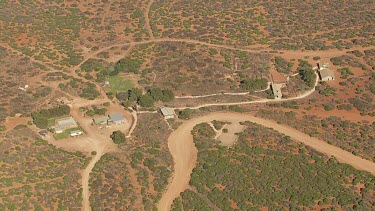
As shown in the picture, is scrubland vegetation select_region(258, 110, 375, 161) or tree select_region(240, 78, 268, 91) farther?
tree select_region(240, 78, 268, 91)

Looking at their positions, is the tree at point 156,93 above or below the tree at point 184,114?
above

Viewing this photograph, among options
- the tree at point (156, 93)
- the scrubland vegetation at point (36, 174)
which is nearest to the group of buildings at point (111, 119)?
the tree at point (156, 93)

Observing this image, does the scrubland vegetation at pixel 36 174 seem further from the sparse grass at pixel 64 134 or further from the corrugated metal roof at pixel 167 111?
the corrugated metal roof at pixel 167 111

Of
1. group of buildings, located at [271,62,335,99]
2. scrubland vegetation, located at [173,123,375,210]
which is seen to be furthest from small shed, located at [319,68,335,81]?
scrubland vegetation, located at [173,123,375,210]

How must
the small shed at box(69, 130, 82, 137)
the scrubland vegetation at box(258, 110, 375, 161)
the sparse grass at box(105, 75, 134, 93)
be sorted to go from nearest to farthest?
Answer: 1. the scrubland vegetation at box(258, 110, 375, 161)
2. the small shed at box(69, 130, 82, 137)
3. the sparse grass at box(105, 75, 134, 93)

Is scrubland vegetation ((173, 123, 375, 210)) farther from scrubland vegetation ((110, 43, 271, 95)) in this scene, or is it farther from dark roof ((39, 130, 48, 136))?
dark roof ((39, 130, 48, 136))

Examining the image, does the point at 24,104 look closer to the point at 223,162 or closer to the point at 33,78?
the point at 33,78

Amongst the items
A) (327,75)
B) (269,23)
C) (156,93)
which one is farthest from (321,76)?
(156,93)
